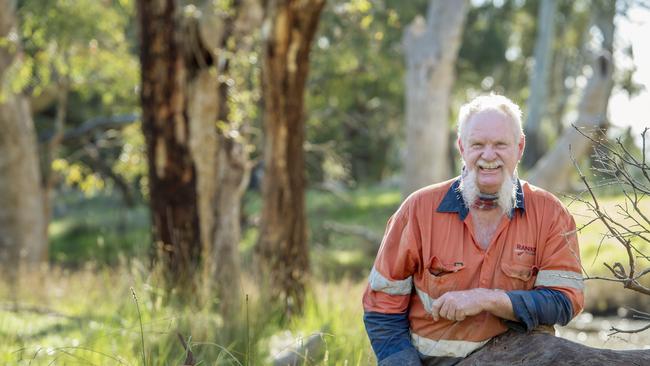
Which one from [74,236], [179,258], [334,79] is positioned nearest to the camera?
[179,258]

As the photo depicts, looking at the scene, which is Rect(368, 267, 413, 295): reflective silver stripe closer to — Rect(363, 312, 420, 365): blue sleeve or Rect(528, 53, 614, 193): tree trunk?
Rect(363, 312, 420, 365): blue sleeve

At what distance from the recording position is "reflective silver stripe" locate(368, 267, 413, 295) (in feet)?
13.0

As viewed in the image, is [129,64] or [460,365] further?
[129,64]

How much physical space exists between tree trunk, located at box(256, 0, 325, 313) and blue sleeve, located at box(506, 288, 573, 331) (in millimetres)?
5587

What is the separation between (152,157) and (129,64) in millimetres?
8267

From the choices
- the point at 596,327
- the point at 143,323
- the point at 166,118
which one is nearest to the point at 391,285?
the point at 143,323

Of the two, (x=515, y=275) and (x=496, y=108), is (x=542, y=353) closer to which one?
(x=515, y=275)

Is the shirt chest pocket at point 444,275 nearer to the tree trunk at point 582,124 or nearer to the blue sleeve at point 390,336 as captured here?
the blue sleeve at point 390,336

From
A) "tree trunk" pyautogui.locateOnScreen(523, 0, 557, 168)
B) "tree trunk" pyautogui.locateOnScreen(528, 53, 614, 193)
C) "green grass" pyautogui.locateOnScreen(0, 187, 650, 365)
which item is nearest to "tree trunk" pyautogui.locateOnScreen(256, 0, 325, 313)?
"green grass" pyautogui.locateOnScreen(0, 187, 650, 365)

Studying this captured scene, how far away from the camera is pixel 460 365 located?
3807 millimetres

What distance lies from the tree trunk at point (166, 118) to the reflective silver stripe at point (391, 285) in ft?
20.4

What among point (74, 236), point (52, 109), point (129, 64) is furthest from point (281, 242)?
point (52, 109)

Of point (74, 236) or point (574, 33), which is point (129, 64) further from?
point (574, 33)

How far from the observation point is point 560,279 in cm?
381
